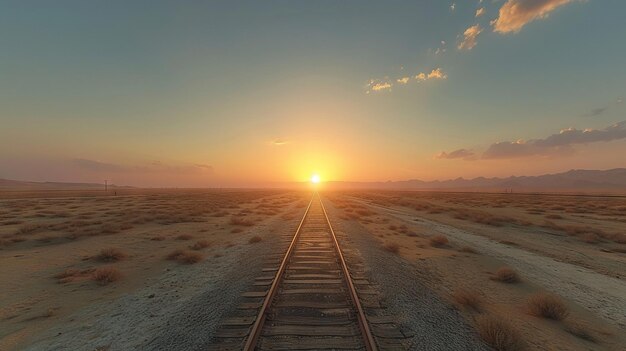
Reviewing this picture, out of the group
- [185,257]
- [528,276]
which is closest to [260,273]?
[185,257]

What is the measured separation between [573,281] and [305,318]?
33.1ft

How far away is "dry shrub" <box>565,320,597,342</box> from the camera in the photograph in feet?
19.3

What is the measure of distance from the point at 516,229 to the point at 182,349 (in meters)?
24.1

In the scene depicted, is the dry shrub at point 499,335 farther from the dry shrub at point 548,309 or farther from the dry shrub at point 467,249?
the dry shrub at point 467,249

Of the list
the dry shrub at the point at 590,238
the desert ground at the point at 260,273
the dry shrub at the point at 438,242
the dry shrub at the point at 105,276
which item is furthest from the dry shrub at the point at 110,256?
the dry shrub at the point at 590,238

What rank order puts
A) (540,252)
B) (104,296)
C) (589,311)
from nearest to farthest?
(589,311)
(104,296)
(540,252)

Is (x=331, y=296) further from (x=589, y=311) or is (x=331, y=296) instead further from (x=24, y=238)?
(x=24, y=238)

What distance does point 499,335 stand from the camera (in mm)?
5129

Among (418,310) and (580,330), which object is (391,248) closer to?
(418,310)

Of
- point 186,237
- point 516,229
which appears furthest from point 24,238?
point 516,229

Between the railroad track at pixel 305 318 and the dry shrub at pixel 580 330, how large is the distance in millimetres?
4068

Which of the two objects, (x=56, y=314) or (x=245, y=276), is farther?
(x=245, y=276)

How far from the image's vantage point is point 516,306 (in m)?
7.31

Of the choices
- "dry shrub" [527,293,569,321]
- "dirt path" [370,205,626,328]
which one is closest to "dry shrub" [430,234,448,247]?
"dirt path" [370,205,626,328]
